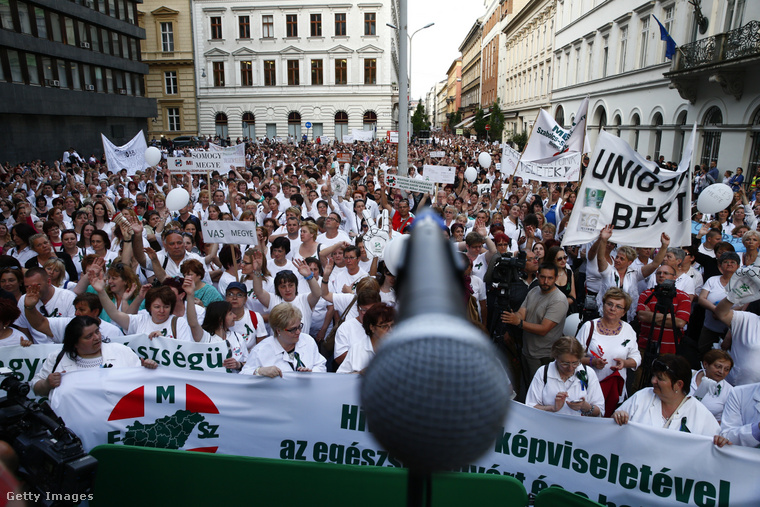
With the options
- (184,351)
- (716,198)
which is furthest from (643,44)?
(184,351)

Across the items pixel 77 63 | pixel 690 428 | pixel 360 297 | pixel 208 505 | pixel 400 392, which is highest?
pixel 77 63

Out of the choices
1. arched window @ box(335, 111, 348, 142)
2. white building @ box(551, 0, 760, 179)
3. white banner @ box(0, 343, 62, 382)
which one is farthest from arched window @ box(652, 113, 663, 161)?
arched window @ box(335, 111, 348, 142)

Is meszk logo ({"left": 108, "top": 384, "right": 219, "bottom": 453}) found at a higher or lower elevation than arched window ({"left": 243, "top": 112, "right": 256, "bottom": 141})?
lower

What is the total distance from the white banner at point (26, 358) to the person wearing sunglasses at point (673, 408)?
14.2 feet

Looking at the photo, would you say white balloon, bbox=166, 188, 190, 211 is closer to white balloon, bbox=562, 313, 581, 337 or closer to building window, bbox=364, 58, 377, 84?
white balloon, bbox=562, 313, 581, 337

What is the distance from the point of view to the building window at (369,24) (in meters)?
47.8

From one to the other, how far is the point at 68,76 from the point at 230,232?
30.7 metres

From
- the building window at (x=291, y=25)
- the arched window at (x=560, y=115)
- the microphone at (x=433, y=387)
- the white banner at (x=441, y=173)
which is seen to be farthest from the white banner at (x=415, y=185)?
the building window at (x=291, y=25)

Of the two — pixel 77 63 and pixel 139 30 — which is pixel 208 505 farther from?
pixel 139 30

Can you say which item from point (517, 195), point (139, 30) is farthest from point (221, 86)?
point (517, 195)

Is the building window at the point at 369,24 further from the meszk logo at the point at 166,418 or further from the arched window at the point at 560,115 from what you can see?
the meszk logo at the point at 166,418

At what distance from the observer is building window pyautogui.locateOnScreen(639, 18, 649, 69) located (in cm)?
2564

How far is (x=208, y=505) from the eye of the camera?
312 centimetres

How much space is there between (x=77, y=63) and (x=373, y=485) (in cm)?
3514
